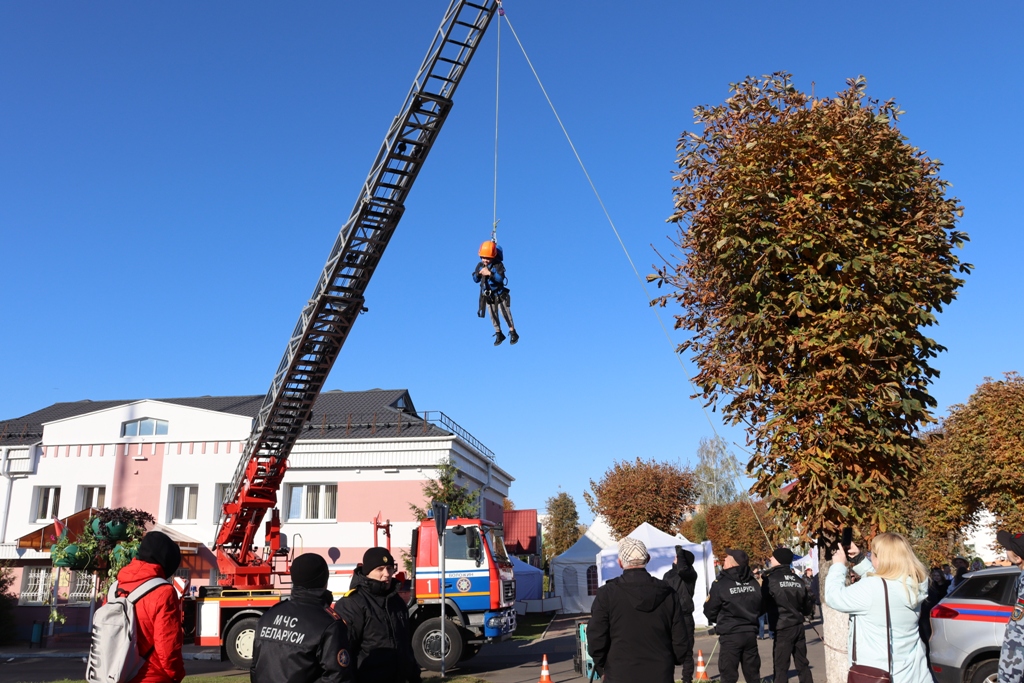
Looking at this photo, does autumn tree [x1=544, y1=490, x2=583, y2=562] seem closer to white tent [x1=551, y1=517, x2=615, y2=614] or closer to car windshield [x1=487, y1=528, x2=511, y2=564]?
white tent [x1=551, y1=517, x2=615, y2=614]

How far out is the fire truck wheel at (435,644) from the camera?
14.2 meters

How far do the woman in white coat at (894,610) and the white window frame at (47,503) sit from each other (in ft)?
99.5

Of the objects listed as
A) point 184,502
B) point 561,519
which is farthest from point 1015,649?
point 561,519

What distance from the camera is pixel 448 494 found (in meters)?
26.4

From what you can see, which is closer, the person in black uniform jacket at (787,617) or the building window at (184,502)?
the person in black uniform jacket at (787,617)

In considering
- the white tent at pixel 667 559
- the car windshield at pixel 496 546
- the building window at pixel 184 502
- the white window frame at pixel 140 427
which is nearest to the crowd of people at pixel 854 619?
the car windshield at pixel 496 546

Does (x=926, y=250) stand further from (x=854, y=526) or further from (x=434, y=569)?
(x=434, y=569)

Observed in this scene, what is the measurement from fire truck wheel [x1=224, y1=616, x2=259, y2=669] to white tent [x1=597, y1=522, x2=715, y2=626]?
10.2 metres

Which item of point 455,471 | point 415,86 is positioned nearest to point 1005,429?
point 455,471

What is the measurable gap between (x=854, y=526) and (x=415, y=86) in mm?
9369

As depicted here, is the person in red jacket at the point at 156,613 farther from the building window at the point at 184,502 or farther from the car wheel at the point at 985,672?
the building window at the point at 184,502

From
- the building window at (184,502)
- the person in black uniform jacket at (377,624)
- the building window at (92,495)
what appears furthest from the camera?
the building window at (92,495)

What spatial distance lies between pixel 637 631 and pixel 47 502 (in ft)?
98.0

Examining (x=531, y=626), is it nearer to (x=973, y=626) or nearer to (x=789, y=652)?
(x=789, y=652)
